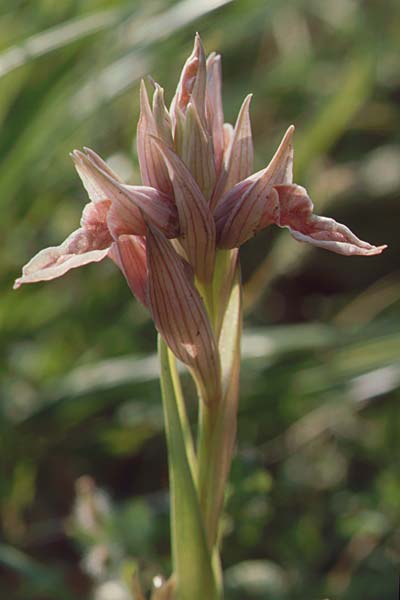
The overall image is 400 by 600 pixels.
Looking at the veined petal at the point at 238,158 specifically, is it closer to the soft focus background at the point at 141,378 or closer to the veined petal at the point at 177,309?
the veined petal at the point at 177,309

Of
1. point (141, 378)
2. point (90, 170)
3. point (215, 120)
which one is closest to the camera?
point (90, 170)

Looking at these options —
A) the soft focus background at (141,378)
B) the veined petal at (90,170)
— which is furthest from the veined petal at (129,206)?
the soft focus background at (141,378)

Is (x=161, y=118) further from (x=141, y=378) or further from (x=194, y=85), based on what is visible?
(x=141, y=378)

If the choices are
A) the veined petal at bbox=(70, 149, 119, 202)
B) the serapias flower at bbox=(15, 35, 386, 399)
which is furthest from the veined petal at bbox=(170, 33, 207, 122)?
the veined petal at bbox=(70, 149, 119, 202)

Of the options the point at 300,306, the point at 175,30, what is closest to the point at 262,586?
the point at 175,30

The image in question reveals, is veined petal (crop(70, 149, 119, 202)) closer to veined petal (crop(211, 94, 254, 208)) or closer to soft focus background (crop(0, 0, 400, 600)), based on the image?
veined petal (crop(211, 94, 254, 208))

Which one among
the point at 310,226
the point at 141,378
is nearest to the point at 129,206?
the point at 310,226
